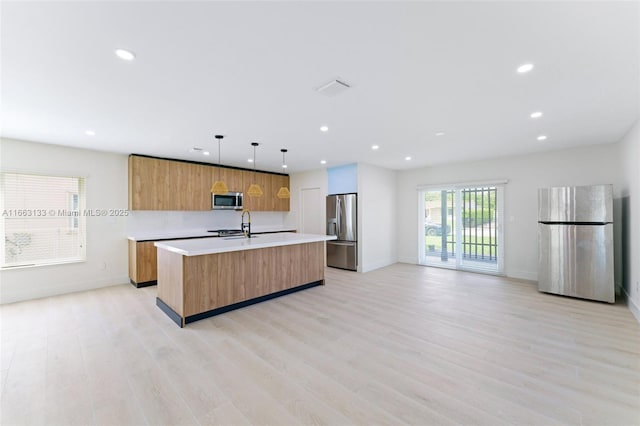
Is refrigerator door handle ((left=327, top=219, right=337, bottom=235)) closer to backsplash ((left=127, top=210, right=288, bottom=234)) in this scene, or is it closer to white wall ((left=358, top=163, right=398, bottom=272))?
white wall ((left=358, top=163, right=398, bottom=272))

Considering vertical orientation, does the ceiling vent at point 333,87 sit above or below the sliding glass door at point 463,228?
above

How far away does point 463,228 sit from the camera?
20.7 ft

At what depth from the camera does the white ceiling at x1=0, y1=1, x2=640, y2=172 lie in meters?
1.59

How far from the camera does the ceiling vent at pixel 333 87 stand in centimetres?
240

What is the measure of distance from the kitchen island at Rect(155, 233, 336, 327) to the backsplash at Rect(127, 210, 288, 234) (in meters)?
2.01

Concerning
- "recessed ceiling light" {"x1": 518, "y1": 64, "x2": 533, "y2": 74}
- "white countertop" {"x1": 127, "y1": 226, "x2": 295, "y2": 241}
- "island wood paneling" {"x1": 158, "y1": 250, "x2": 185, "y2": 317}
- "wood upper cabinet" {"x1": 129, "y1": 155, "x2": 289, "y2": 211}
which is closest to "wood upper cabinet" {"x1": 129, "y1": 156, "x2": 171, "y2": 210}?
"wood upper cabinet" {"x1": 129, "y1": 155, "x2": 289, "y2": 211}

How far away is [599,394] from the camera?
79.5 inches

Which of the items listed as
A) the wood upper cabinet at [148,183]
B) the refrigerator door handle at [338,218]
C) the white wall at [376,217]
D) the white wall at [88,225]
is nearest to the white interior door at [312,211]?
the refrigerator door handle at [338,218]

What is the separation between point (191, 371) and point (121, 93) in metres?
2.70

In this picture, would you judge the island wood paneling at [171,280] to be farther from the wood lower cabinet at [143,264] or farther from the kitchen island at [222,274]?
the wood lower cabinet at [143,264]

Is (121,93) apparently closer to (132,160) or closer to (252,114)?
(252,114)

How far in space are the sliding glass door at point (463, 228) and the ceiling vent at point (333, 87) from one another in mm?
4877

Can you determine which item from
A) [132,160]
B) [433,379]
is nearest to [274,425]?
[433,379]

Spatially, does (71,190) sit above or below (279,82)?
below
